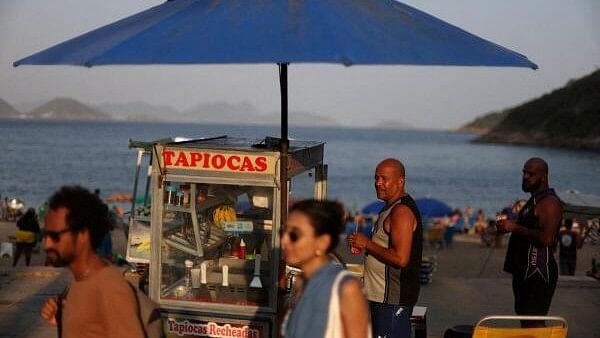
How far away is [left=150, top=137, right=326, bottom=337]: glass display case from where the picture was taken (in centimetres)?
485

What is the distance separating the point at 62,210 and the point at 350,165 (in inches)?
3858

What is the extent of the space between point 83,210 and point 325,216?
84 centimetres

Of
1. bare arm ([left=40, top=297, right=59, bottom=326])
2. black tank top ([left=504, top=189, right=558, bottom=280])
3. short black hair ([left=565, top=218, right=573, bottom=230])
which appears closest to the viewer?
bare arm ([left=40, top=297, right=59, bottom=326])

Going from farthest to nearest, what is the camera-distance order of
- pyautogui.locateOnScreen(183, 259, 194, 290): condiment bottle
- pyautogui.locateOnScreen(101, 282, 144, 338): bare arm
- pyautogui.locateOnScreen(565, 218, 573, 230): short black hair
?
pyautogui.locateOnScreen(565, 218, 573, 230): short black hair → pyautogui.locateOnScreen(183, 259, 194, 290): condiment bottle → pyautogui.locateOnScreen(101, 282, 144, 338): bare arm

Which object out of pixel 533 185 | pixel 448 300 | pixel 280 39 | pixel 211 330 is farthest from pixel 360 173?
pixel 280 39

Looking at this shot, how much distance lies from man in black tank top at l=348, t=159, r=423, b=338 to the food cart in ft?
2.02

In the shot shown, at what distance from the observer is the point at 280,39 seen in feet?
12.8

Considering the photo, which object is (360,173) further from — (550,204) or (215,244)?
(215,244)

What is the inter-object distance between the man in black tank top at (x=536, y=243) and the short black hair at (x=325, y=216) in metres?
2.43

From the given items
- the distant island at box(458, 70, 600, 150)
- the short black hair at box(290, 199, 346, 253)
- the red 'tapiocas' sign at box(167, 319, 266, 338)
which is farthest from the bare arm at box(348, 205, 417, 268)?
the distant island at box(458, 70, 600, 150)

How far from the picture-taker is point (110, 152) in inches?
3979

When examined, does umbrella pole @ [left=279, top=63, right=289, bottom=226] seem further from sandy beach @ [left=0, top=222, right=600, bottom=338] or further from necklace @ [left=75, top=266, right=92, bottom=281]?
sandy beach @ [left=0, top=222, right=600, bottom=338]

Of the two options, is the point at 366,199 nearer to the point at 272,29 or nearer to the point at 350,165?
the point at 350,165

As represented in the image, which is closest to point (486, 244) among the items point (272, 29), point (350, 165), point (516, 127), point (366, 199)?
point (272, 29)
